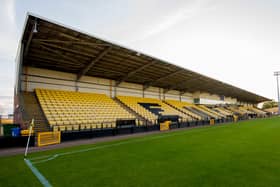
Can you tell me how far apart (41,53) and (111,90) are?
35.3 feet

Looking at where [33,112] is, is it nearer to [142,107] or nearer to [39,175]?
[39,175]

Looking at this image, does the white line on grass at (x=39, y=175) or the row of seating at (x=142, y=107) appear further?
the row of seating at (x=142, y=107)

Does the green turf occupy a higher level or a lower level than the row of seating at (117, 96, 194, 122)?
lower

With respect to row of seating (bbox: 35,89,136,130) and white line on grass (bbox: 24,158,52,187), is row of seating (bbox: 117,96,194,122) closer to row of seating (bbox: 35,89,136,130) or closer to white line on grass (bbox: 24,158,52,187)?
row of seating (bbox: 35,89,136,130)

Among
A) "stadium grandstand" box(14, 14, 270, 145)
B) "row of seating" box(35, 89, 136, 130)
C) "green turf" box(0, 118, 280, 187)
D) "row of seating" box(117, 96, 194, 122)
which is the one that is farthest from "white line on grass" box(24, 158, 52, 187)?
"row of seating" box(117, 96, 194, 122)

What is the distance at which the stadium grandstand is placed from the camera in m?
12.6

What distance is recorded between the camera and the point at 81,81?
2034cm

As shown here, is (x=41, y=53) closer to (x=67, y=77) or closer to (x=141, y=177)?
(x=67, y=77)

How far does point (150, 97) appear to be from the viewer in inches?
1163

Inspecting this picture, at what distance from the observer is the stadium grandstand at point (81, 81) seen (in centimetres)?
1261

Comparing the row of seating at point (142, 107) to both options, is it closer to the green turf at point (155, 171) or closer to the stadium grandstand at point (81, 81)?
the stadium grandstand at point (81, 81)

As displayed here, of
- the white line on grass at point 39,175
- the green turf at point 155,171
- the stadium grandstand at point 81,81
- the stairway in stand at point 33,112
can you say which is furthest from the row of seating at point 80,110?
the green turf at point 155,171

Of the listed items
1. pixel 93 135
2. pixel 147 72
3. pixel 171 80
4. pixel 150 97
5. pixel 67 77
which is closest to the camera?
pixel 93 135

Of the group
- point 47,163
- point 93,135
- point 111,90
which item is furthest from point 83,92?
point 47,163
